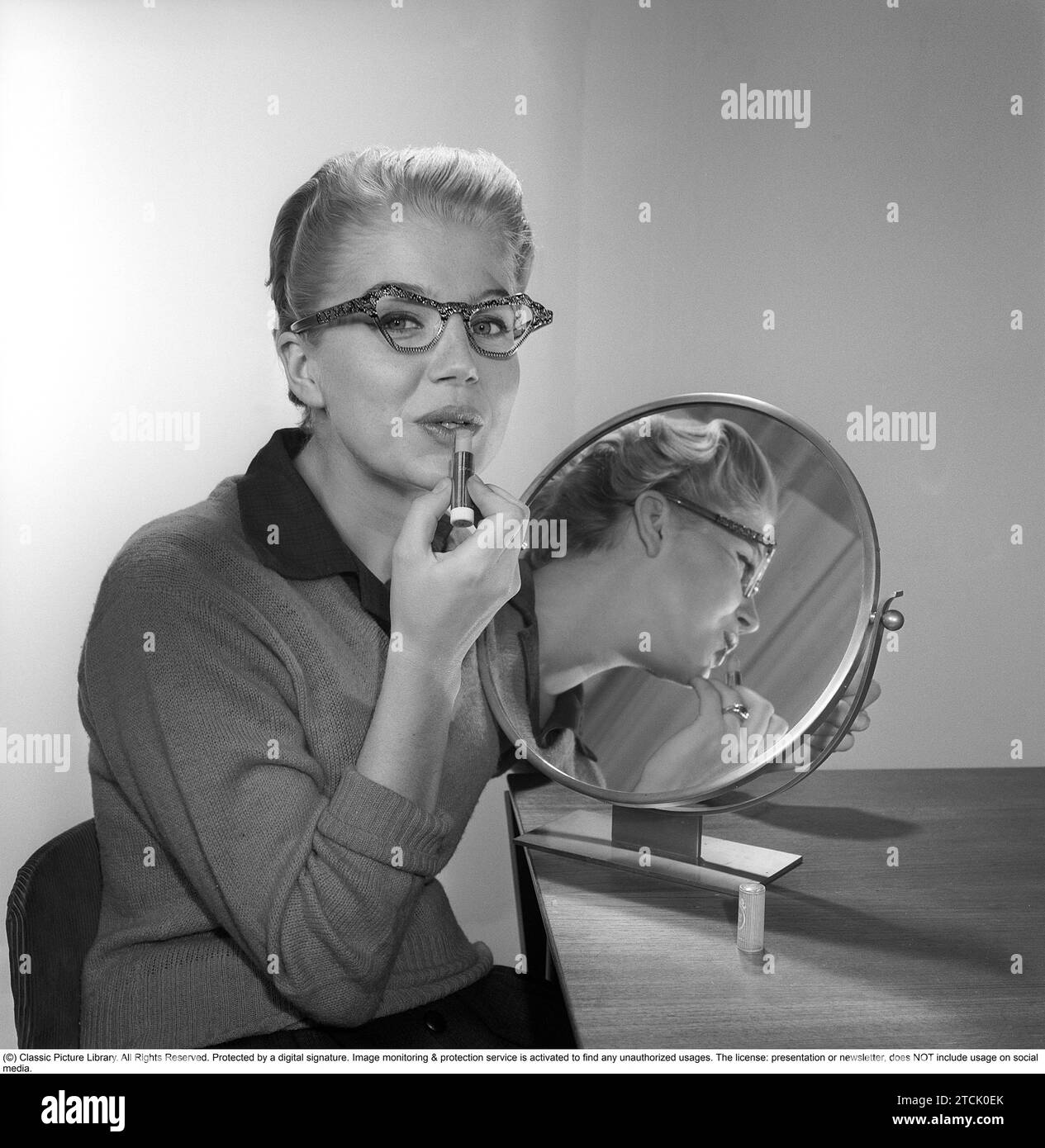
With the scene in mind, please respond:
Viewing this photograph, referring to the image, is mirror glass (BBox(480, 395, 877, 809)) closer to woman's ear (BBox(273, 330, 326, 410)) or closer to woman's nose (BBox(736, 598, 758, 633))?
woman's nose (BBox(736, 598, 758, 633))

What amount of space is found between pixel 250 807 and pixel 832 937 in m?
0.44

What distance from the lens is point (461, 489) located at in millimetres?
828

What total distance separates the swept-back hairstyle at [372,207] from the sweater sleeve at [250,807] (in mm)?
299

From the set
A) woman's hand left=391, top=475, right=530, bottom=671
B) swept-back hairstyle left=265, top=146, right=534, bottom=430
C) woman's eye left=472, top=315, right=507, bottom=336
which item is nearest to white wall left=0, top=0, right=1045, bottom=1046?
swept-back hairstyle left=265, top=146, right=534, bottom=430

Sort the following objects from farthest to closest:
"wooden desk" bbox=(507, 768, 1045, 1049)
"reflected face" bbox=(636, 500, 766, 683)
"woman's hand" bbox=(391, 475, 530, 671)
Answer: "reflected face" bbox=(636, 500, 766, 683), "woman's hand" bbox=(391, 475, 530, 671), "wooden desk" bbox=(507, 768, 1045, 1049)

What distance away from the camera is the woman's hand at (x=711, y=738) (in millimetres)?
848

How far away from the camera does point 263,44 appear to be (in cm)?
94

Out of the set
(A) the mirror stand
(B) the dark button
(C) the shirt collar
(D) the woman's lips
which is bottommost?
(B) the dark button

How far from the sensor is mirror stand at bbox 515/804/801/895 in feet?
2.72

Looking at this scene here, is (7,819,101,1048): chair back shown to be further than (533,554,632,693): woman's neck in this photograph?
No

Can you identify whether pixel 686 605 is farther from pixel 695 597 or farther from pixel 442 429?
pixel 442 429

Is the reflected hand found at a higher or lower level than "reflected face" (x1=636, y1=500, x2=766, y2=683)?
lower

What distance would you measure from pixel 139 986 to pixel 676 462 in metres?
0.61

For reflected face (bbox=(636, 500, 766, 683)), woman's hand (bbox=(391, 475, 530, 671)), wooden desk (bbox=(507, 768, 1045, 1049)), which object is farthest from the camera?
reflected face (bbox=(636, 500, 766, 683))
